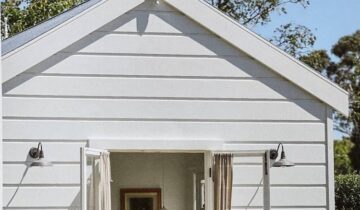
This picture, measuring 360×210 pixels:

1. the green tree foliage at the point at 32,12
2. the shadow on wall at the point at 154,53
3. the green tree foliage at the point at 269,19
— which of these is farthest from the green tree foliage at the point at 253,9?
the shadow on wall at the point at 154,53

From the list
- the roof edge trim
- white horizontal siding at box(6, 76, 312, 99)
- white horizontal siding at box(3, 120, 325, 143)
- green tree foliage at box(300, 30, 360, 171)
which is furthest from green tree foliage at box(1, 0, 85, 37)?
green tree foliage at box(300, 30, 360, 171)

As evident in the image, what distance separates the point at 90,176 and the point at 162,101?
120cm

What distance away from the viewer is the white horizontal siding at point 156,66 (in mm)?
9117

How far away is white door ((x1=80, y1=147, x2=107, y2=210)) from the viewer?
845 cm

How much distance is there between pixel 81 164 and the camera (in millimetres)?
8469

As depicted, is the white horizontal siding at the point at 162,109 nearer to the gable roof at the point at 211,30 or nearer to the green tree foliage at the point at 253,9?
the gable roof at the point at 211,30

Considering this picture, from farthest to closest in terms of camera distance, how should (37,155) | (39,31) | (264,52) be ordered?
(39,31) < (264,52) < (37,155)

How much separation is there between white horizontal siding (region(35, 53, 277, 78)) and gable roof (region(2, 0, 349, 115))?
0.14 metres

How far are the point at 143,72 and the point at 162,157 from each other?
4419mm

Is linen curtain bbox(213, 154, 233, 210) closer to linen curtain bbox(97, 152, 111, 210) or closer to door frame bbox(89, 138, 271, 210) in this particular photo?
door frame bbox(89, 138, 271, 210)

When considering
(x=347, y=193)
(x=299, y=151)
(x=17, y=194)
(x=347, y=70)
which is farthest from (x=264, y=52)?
(x=347, y=70)

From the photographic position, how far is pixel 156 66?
930cm

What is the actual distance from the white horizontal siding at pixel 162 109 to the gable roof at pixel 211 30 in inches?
9.2

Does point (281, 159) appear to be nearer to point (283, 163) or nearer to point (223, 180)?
point (283, 163)
